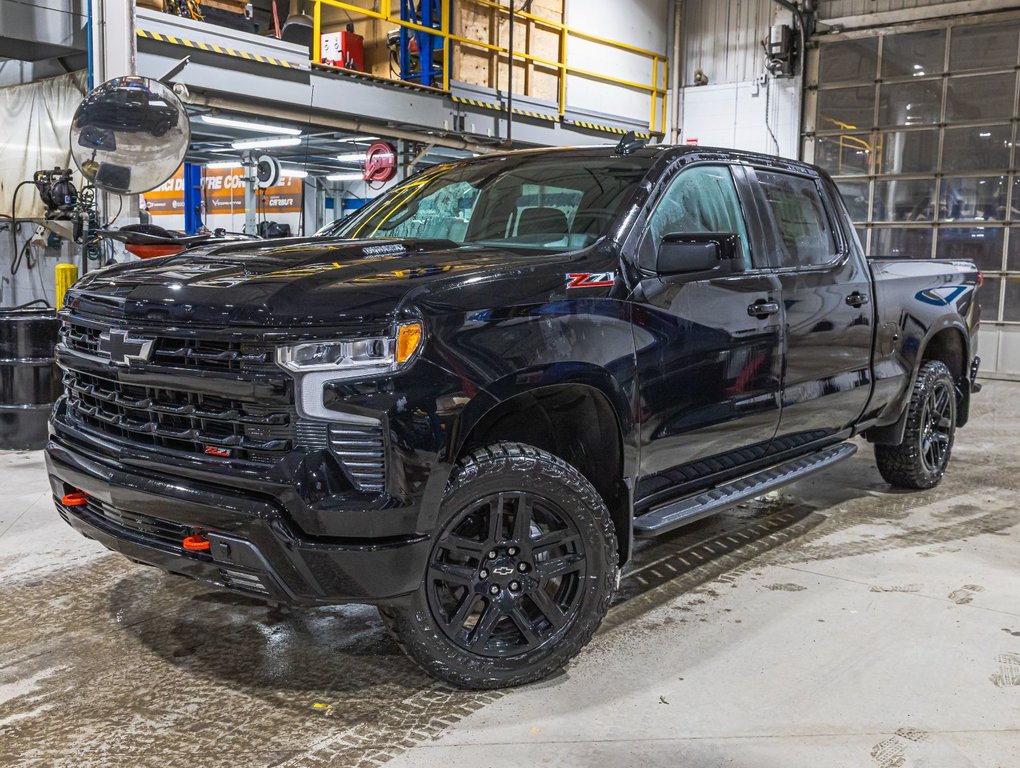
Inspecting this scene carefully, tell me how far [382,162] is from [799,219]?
24.3ft

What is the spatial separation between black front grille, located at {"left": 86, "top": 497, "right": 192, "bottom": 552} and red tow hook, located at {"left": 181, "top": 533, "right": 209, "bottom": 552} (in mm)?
40

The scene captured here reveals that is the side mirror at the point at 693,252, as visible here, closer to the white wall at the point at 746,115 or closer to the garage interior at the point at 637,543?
the garage interior at the point at 637,543

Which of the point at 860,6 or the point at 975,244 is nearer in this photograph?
the point at 975,244

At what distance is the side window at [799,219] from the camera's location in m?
4.21

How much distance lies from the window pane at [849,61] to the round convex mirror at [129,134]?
32.1 ft

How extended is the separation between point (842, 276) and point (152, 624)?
3269 millimetres

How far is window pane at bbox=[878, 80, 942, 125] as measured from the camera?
12.7 meters

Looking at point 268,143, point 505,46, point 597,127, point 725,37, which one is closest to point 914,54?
point 725,37

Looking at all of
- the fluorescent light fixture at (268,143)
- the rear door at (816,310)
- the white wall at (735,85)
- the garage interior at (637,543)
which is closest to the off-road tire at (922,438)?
the garage interior at (637,543)

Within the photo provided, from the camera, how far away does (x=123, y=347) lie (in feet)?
9.10

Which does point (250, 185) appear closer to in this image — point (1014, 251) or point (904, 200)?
point (904, 200)

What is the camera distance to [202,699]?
288 centimetres

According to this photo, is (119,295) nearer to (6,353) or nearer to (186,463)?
(186,463)

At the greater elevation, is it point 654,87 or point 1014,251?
point 654,87
